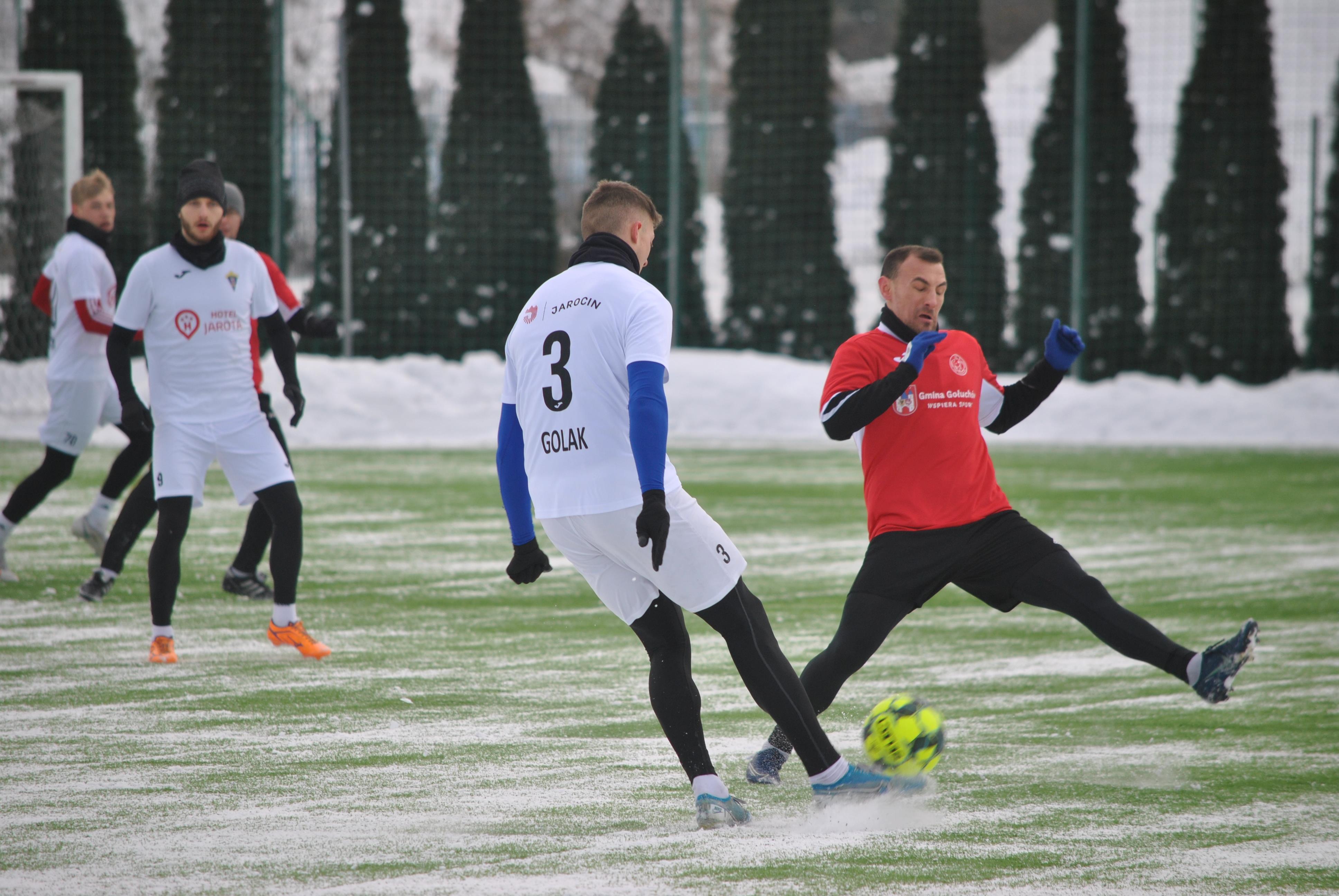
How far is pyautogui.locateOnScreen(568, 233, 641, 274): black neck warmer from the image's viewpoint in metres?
4.38

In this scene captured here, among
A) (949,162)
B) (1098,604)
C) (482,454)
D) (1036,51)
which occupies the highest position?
(1036,51)

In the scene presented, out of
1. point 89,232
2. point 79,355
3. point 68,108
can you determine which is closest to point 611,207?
point 89,232

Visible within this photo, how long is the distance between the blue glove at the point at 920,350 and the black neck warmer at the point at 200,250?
10.8 feet

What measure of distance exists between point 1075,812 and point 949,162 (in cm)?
1923

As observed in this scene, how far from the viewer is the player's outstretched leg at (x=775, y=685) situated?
4.29m

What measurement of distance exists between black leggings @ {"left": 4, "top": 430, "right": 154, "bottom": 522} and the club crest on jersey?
6.35 feet

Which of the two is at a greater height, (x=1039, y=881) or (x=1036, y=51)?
(x=1036, y=51)

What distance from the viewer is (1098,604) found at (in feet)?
16.3

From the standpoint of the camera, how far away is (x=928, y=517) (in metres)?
5.01

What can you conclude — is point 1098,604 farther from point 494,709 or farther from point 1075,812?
point 494,709

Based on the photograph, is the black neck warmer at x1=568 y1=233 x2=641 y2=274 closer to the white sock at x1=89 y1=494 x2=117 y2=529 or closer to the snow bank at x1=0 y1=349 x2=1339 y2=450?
the white sock at x1=89 y1=494 x2=117 y2=529

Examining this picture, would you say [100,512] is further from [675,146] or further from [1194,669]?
[675,146]

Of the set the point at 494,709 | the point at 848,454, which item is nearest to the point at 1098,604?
the point at 494,709

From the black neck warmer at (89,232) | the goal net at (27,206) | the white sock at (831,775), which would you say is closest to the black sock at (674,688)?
the white sock at (831,775)
